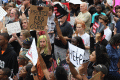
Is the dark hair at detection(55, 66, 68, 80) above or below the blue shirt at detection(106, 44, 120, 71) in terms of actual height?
above

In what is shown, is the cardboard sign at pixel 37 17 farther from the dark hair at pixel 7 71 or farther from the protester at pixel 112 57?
the protester at pixel 112 57

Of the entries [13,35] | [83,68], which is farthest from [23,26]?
[83,68]

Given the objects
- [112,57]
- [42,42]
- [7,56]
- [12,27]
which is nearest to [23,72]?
[7,56]

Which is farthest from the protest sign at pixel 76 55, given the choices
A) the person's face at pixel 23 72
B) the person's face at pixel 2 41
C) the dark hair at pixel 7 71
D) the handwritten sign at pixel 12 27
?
the handwritten sign at pixel 12 27

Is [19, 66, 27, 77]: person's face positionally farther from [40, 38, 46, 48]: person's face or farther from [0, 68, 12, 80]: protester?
[40, 38, 46, 48]: person's face

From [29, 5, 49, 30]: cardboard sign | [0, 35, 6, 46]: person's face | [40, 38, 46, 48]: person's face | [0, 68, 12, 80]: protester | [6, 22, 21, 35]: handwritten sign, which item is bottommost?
[0, 68, 12, 80]: protester

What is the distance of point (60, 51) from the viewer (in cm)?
454

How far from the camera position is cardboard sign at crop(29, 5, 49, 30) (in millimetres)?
3783

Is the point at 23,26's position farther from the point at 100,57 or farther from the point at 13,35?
the point at 100,57

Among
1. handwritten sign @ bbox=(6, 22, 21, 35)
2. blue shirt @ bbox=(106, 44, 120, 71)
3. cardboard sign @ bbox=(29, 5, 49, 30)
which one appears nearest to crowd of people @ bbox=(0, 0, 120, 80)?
blue shirt @ bbox=(106, 44, 120, 71)

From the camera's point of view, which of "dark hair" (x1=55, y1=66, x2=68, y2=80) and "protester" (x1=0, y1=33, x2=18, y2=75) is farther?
"protester" (x1=0, y1=33, x2=18, y2=75)

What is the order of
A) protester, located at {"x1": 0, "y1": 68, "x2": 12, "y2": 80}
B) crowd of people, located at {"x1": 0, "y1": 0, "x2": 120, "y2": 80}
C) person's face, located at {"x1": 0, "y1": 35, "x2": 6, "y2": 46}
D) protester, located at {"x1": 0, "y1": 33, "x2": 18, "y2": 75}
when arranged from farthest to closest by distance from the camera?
person's face, located at {"x1": 0, "y1": 35, "x2": 6, "y2": 46} → protester, located at {"x1": 0, "y1": 33, "x2": 18, "y2": 75} → protester, located at {"x1": 0, "y1": 68, "x2": 12, "y2": 80} → crowd of people, located at {"x1": 0, "y1": 0, "x2": 120, "y2": 80}

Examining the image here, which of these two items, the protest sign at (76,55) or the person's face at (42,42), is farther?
the person's face at (42,42)

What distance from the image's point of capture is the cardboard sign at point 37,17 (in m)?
3.78
